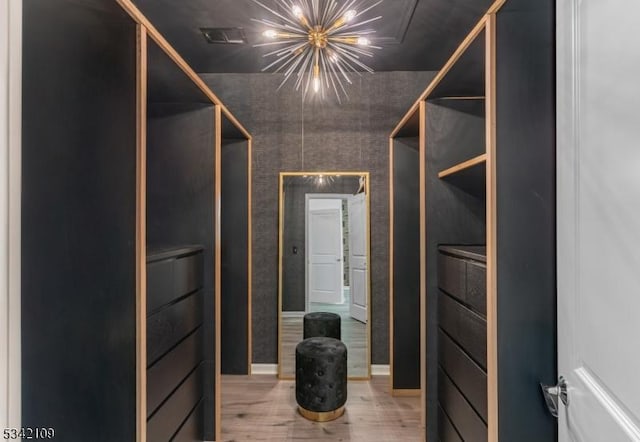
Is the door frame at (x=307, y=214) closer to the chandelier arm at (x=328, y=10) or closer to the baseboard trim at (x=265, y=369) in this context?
the baseboard trim at (x=265, y=369)

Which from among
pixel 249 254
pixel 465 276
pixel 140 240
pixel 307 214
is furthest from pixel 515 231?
pixel 249 254

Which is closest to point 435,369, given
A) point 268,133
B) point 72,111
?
point 72,111

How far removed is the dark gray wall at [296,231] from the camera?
3.24m

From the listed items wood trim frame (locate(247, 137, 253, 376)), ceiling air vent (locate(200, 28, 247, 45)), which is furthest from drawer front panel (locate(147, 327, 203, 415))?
ceiling air vent (locate(200, 28, 247, 45))

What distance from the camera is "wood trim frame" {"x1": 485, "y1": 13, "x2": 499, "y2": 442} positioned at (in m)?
1.18

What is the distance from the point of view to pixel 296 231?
3266 millimetres

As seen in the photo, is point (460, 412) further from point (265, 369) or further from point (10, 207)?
point (265, 369)

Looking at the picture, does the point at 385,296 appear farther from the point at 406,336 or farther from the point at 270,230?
the point at 270,230

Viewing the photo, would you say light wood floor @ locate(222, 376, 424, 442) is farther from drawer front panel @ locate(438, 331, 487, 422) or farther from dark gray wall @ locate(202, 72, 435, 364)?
drawer front panel @ locate(438, 331, 487, 422)

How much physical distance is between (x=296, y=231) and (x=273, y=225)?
0.24 meters

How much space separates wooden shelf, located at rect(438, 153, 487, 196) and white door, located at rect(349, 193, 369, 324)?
129 centimetres

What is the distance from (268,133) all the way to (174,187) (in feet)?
4.81

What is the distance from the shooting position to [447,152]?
204cm

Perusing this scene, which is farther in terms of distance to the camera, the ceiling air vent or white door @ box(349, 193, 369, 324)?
white door @ box(349, 193, 369, 324)
